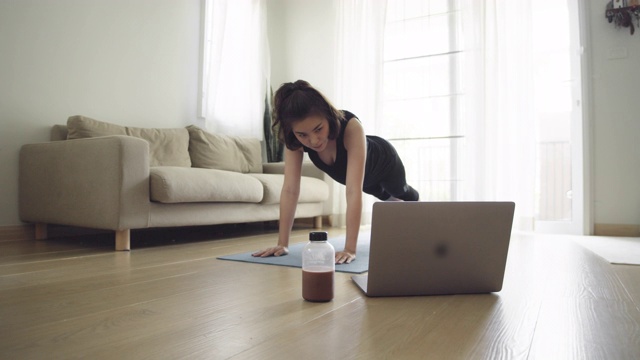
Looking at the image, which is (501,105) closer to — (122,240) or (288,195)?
(288,195)

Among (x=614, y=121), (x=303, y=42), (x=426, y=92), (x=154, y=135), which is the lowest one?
(x=154, y=135)

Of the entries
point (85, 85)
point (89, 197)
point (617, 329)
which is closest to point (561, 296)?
point (617, 329)

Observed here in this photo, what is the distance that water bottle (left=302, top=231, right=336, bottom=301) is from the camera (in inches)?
44.6

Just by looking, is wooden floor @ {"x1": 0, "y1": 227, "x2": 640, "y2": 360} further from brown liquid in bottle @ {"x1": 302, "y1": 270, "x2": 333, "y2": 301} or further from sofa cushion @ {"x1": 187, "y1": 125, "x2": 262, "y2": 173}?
sofa cushion @ {"x1": 187, "y1": 125, "x2": 262, "y2": 173}

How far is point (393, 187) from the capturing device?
2.64 m

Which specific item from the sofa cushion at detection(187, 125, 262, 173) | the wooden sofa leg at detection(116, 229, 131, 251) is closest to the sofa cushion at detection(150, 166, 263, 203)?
the wooden sofa leg at detection(116, 229, 131, 251)

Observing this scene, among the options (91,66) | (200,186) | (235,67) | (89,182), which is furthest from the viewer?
(235,67)

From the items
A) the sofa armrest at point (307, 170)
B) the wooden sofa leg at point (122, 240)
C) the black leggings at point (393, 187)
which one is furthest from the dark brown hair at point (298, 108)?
the sofa armrest at point (307, 170)

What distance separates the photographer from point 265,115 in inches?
179

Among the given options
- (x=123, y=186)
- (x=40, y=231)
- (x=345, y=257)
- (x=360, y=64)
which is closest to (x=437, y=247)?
(x=345, y=257)

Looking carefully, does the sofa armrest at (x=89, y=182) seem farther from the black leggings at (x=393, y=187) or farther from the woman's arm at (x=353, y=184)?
the black leggings at (x=393, y=187)

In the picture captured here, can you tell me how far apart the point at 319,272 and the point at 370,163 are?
1251mm

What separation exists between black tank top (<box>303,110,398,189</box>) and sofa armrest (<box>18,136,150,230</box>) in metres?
0.93

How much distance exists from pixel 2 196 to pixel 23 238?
0.27 metres
